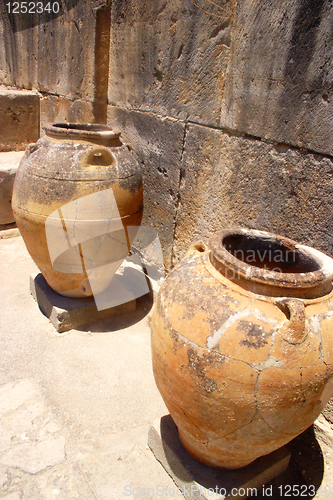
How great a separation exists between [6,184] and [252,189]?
3.12m

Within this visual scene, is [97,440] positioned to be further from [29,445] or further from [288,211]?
[288,211]

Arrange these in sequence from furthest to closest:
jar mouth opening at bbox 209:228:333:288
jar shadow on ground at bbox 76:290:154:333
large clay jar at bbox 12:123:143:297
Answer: jar shadow on ground at bbox 76:290:154:333
large clay jar at bbox 12:123:143:297
jar mouth opening at bbox 209:228:333:288

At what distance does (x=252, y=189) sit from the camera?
243cm

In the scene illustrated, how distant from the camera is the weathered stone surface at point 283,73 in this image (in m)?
1.90

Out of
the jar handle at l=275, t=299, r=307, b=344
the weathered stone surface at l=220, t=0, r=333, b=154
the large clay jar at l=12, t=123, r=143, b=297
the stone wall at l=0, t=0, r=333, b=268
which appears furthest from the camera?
the large clay jar at l=12, t=123, r=143, b=297

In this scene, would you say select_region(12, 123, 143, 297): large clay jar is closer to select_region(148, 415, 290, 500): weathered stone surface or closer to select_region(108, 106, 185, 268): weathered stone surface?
select_region(108, 106, 185, 268): weathered stone surface

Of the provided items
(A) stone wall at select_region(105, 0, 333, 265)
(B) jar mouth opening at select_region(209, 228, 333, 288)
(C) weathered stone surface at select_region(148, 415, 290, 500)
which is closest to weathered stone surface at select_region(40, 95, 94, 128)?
(A) stone wall at select_region(105, 0, 333, 265)

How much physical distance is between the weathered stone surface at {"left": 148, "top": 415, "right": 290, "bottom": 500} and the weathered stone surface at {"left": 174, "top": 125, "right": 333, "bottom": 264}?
1.21 meters

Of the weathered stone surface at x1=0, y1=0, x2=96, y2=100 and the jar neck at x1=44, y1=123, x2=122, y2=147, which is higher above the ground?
the weathered stone surface at x1=0, y1=0, x2=96, y2=100

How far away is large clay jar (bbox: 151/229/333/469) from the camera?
1.30 m

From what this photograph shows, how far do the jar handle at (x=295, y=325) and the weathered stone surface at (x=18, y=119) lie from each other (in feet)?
15.1

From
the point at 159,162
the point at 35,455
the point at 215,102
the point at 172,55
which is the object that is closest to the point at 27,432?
the point at 35,455

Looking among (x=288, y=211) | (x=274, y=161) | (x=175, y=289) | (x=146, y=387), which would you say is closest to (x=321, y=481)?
(x=146, y=387)

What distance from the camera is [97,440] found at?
1966 millimetres
